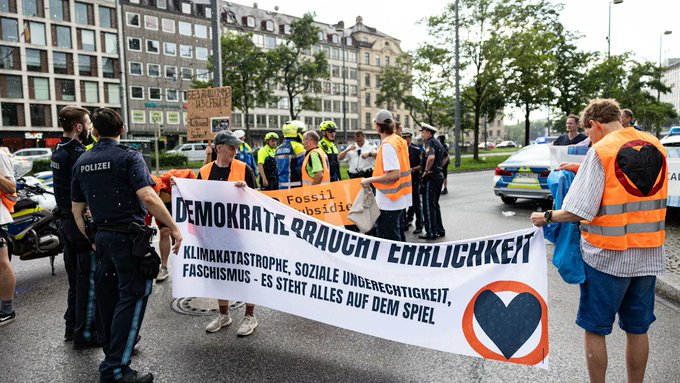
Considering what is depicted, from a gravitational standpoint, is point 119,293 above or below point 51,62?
below

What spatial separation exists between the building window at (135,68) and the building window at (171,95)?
11.4ft

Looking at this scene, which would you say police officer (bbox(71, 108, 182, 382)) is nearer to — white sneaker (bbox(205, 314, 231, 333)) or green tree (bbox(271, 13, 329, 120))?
white sneaker (bbox(205, 314, 231, 333))

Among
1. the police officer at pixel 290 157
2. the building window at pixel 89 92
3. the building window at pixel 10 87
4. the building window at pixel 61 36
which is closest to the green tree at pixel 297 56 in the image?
the building window at pixel 89 92

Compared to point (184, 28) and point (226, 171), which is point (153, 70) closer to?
point (184, 28)

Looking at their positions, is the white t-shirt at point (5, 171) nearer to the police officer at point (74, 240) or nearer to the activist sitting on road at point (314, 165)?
the police officer at point (74, 240)

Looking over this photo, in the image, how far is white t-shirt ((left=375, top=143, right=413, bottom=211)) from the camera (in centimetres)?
494

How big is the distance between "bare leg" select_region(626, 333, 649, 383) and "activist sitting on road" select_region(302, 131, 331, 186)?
13.8ft

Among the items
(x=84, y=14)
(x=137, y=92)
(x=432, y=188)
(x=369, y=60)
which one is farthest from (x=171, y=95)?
(x=432, y=188)

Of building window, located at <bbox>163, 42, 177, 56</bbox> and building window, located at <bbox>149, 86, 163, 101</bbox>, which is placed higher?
building window, located at <bbox>163, 42, 177, 56</bbox>

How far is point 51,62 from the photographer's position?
49938mm

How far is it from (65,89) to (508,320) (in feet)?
190

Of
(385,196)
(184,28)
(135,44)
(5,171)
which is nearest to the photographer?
(5,171)

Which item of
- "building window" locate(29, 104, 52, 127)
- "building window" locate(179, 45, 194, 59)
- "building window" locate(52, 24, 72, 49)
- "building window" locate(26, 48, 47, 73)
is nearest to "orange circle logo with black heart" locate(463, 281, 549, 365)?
"building window" locate(29, 104, 52, 127)

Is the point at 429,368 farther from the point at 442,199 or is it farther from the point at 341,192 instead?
the point at 442,199
